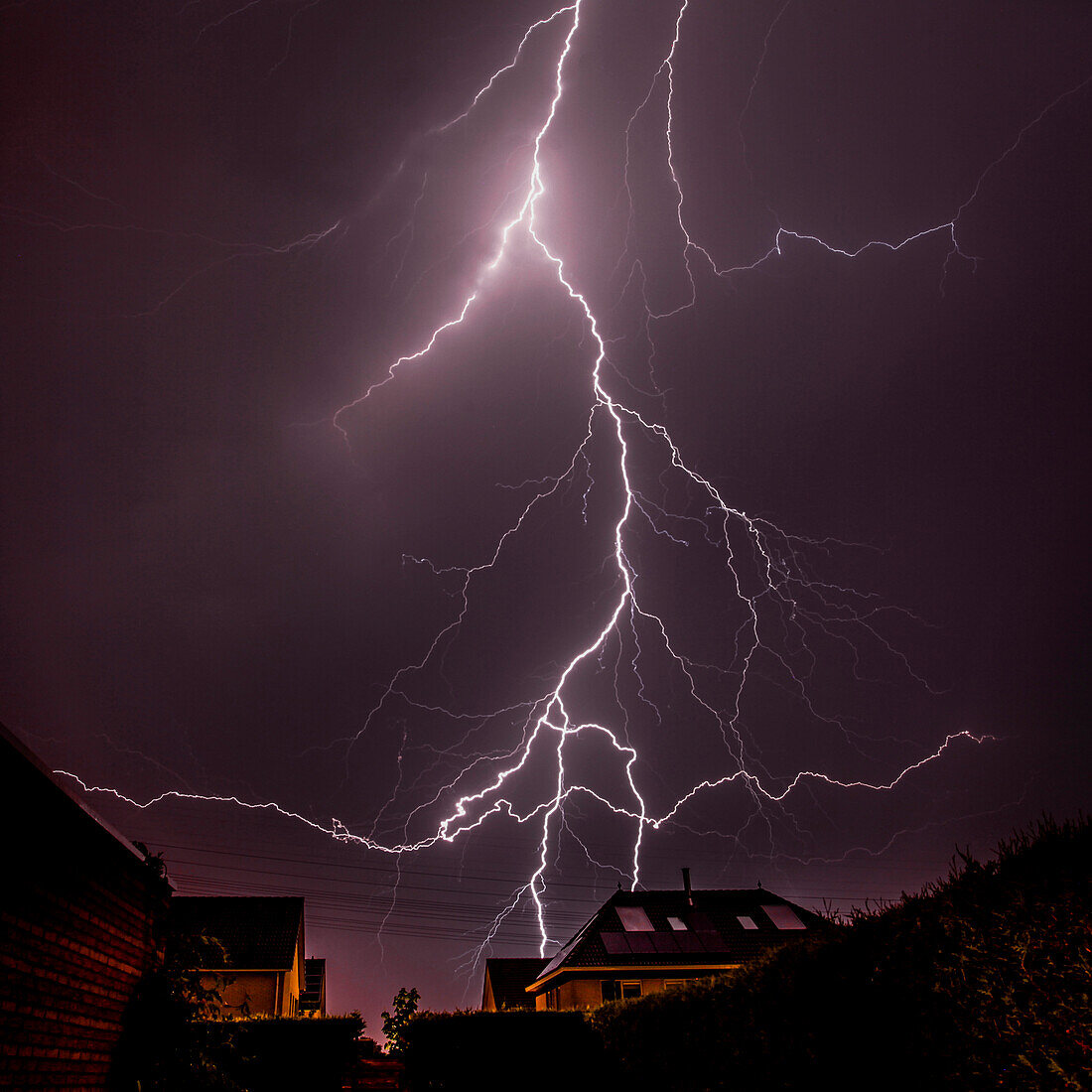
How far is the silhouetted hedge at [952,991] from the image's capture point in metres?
2.54

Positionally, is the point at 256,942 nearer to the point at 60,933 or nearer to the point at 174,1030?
the point at 174,1030

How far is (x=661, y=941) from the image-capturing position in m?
17.6

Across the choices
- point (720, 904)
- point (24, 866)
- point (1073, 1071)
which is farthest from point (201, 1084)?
point (720, 904)

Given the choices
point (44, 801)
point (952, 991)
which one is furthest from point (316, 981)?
point (952, 991)

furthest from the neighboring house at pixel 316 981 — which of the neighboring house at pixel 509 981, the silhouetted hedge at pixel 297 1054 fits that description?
the silhouetted hedge at pixel 297 1054

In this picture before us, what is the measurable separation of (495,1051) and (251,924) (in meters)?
13.2

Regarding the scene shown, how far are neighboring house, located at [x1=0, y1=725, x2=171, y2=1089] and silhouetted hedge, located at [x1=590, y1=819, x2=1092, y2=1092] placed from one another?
4376 mm

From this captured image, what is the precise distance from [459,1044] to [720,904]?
11.8 m

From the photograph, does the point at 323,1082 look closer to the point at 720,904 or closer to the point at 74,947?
the point at 74,947

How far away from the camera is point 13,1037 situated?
11.4 feet

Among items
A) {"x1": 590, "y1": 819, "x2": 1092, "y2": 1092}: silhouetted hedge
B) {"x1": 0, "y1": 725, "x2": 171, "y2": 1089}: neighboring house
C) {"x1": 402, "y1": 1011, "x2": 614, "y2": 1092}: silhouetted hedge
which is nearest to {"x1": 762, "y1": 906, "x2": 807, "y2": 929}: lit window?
{"x1": 402, "y1": 1011, "x2": 614, "y2": 1092}: silhouetted hedge

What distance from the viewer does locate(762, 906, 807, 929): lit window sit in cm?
1959

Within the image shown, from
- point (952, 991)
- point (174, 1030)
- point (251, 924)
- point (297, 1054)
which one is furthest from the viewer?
point (251, 924)

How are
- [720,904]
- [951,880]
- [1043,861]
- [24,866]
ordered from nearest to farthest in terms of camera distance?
[1043,861] < [951,880] < [24,866] < [720,904]
